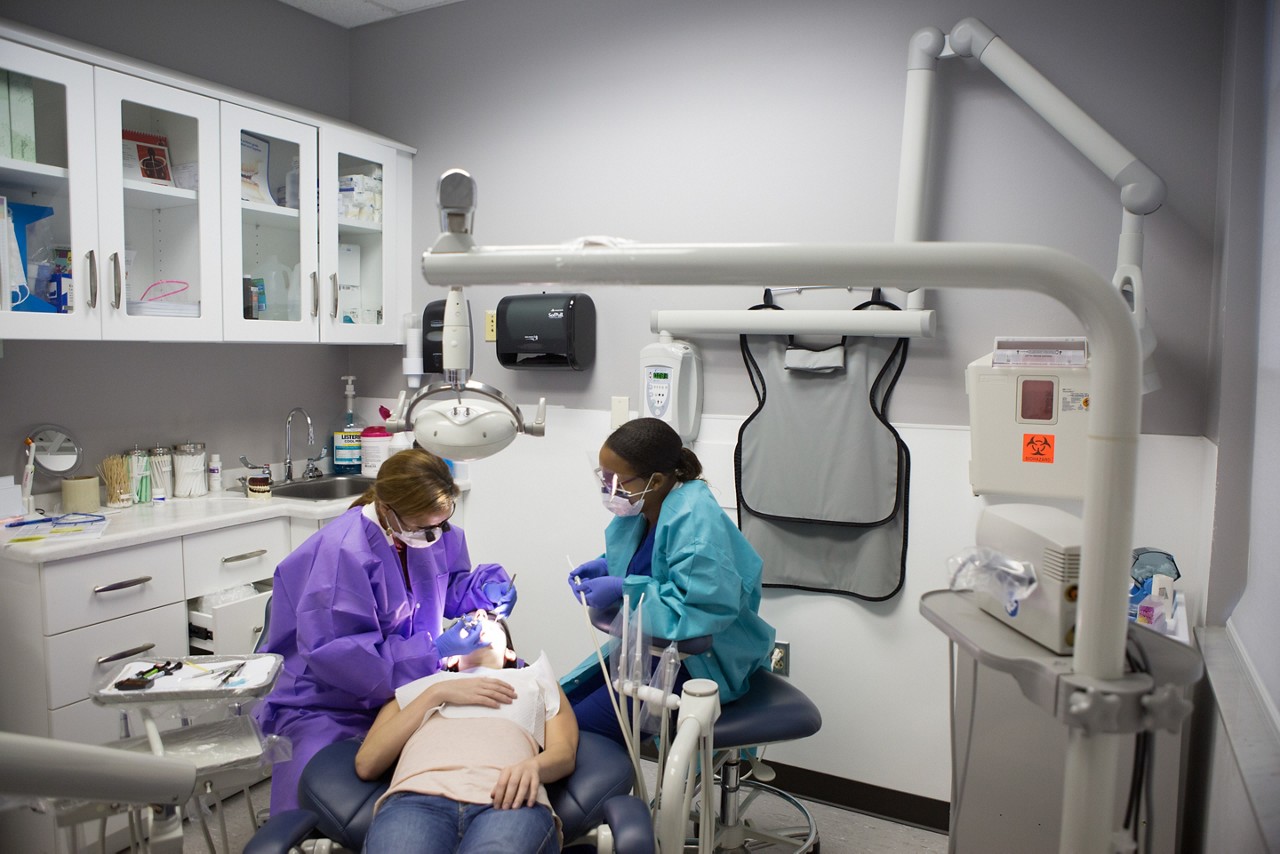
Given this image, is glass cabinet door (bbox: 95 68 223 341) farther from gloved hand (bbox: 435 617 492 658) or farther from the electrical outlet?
the electrical outlet

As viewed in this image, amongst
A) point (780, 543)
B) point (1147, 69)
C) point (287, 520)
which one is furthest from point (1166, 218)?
point (287, 520)

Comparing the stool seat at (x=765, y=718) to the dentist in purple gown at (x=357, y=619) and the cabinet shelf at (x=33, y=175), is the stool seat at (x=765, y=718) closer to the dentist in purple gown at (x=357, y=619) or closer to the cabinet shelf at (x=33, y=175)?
the dentist in purple gown at (x=357, y=619)

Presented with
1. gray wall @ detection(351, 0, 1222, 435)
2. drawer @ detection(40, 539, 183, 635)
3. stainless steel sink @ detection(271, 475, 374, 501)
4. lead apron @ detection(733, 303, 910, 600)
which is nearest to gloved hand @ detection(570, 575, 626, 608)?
lead apron @ detection(733, 303, 910, 600)

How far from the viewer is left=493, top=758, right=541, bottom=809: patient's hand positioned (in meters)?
1.57

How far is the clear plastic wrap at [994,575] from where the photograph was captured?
Answer: 2.81ft

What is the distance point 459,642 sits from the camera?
204 cm

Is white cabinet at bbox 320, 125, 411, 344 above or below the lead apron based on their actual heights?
above

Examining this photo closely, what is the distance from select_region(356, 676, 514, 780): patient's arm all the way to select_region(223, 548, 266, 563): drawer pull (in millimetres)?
1053

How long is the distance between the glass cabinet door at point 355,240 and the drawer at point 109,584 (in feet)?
3.29

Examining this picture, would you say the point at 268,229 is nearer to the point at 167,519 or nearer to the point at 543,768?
the point at 167,519

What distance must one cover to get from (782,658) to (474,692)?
1241 millimetres

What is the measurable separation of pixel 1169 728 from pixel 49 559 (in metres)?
Answer: 2.43

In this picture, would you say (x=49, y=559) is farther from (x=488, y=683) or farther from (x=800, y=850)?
(x=800, y=850)

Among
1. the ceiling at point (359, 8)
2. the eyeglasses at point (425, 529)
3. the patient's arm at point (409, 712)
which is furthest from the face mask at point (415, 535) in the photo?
the ceiling at point (359, 8)
